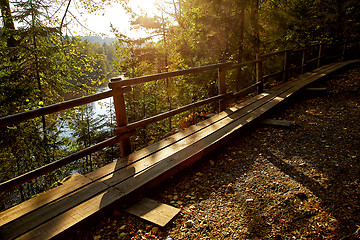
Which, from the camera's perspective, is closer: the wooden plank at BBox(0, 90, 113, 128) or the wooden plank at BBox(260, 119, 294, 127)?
the wooden plank at BBox(0, 90, 113, 128)

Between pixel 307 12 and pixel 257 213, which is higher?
pixel 307 12

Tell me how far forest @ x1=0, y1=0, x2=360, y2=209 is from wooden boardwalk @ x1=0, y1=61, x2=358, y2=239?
2.55 m

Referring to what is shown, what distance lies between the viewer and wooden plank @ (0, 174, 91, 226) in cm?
199

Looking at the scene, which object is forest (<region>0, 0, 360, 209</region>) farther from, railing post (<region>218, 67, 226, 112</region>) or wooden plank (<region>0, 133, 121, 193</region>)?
wooden plank (<region>0, 133, 121, 193</region>)

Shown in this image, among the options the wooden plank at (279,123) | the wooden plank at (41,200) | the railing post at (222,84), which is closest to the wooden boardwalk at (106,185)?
the wooden plank at (41,200)

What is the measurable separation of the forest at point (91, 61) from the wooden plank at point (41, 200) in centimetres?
410

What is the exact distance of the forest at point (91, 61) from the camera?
6.80 metres

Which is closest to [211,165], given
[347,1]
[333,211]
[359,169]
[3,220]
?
[333,211]

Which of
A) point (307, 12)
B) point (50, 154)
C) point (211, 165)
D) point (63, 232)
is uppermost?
point (307, 12)

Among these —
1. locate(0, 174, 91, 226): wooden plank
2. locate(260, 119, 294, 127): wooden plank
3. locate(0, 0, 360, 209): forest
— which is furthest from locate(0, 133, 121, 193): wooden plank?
locate(0, 0, 360, 209): forest

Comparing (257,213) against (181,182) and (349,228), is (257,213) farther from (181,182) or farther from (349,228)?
(181,182)

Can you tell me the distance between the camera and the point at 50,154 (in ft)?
23.8

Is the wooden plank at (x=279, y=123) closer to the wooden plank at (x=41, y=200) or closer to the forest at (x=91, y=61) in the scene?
the forest at (x=91, y=61)

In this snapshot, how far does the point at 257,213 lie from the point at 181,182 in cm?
104
